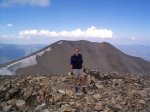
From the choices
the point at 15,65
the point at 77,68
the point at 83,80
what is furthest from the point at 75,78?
the point at 15,65

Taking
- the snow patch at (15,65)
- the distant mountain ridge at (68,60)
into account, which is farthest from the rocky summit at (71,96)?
the distant mountain ridge at (68,60)

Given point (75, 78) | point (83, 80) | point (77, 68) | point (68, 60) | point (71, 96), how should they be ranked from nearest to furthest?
point (71, 96) < point (77, 68) < point (75, 78) < point (83, 80) < point (68, 60)

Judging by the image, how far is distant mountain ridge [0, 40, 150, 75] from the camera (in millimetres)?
41562

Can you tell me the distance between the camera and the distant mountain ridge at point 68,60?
136 feet

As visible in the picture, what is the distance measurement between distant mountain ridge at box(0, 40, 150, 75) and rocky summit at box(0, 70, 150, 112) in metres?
24.1

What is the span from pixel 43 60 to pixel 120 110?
34.4 metres

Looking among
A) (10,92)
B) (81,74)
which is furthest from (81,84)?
(10,92)

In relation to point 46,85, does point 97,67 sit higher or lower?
lower

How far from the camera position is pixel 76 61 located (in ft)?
41.9

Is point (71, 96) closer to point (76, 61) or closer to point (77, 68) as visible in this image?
point (77, 68)

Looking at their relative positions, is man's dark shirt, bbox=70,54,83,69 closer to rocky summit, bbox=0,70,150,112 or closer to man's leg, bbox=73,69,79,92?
man's leg, bbox=73,69,79,92

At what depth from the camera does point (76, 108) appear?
37.7 ft

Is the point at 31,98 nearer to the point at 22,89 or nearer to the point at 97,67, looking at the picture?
the point at 22,89

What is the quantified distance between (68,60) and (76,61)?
1565 inches
